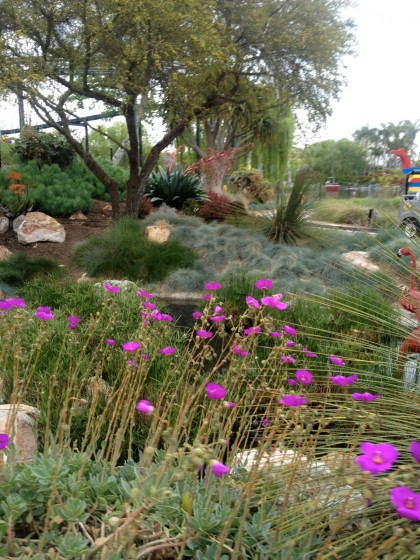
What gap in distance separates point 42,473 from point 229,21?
9138mm

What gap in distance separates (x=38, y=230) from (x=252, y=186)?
8050mm

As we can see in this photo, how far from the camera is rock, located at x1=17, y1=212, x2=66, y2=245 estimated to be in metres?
8.59

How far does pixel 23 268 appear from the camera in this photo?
7.13 meters

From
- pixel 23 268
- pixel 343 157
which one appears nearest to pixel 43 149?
pixel 23 268

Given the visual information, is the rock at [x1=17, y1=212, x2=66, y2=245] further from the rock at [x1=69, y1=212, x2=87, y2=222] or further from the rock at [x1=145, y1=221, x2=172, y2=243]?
the rock at [x1=145, y1=221, x2=172, y2=243]

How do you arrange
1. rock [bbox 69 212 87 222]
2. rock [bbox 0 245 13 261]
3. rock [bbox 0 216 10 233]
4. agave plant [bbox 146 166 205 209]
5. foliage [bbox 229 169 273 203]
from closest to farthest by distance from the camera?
rock [bbox 0 245 13 261], rock [bbox 0 216 10 233], rock [bbox 69 212 87 222], agave plant [bbox 146 166 205 209], foliage [bbox 229 169 273 203]

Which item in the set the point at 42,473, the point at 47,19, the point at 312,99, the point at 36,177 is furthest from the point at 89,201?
the point at 42,473

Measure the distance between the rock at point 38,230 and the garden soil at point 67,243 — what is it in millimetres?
89

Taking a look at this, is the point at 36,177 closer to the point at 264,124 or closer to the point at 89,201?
the point at 89,201

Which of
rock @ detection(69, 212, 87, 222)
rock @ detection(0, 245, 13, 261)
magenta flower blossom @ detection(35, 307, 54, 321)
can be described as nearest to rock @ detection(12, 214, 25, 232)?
rock @ detection(0, 245, 13, 261)

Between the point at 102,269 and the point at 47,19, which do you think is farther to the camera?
the point at 47,19

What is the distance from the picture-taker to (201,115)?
33.4ft

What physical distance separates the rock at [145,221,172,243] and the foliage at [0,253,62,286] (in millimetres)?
1409

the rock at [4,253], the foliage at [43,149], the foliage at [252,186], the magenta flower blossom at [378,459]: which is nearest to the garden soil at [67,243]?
the rock at [4,253]
